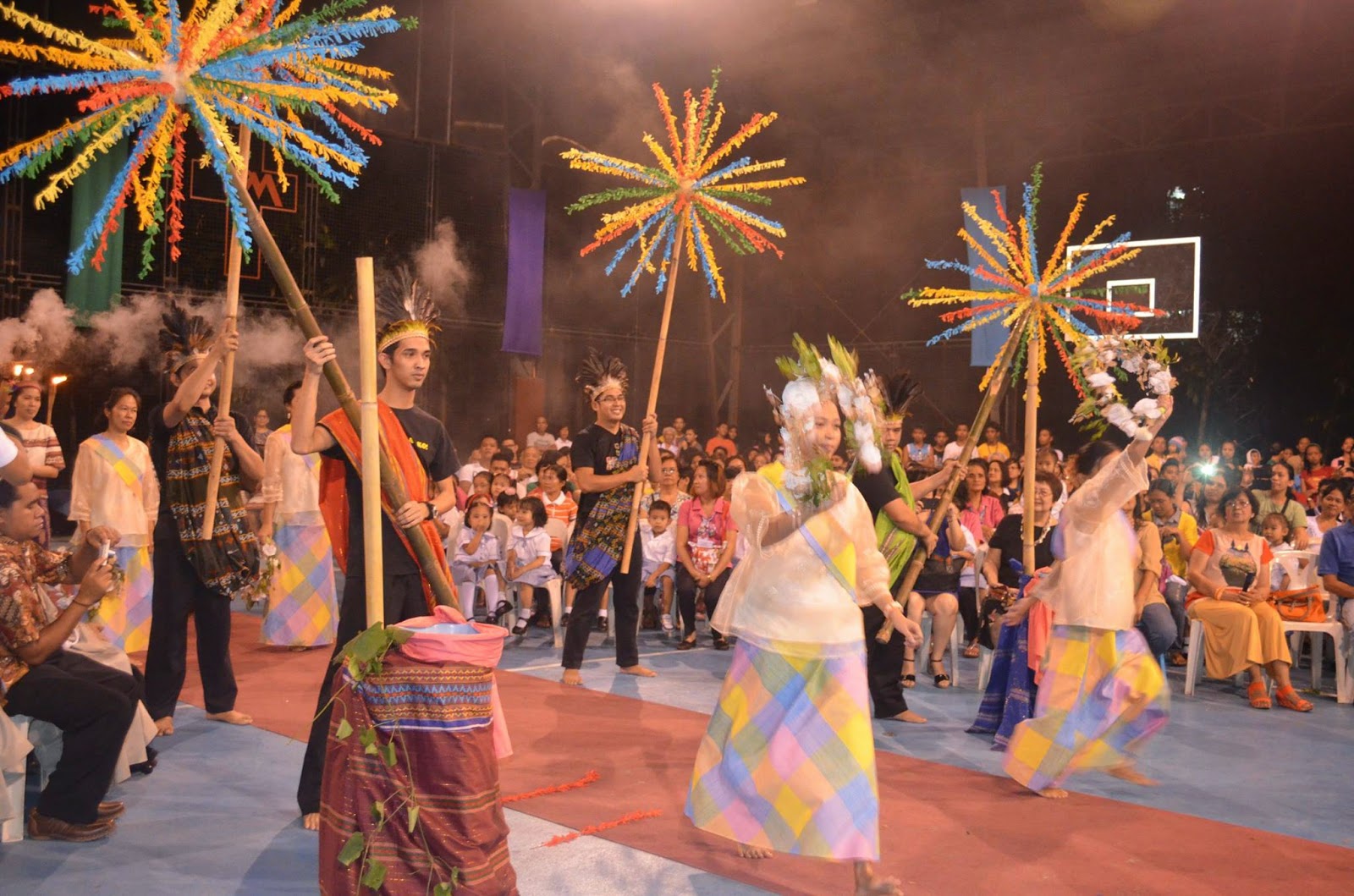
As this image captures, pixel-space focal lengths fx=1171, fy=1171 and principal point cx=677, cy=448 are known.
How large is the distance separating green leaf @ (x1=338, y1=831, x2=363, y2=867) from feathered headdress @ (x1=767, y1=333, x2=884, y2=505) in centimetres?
166

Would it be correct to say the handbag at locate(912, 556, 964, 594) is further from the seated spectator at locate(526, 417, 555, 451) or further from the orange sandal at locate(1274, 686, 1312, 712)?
the seated spectator at locate(526, 417, 555, 451)

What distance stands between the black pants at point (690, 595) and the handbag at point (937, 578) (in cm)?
160

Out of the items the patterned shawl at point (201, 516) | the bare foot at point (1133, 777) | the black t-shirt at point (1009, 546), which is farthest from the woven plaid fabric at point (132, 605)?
the bare foot at point (1133, 777)

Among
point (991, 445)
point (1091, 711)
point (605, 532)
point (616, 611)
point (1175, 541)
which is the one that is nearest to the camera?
point (1091, 711)

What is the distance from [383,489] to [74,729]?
140 centimetres

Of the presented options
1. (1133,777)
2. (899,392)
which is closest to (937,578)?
(899,392)

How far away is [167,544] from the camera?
5.27 metres

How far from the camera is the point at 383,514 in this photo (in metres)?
4.05

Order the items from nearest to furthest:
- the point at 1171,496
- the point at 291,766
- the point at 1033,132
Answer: the point at 291,766, the point at 1171,496, the point at 1033,132

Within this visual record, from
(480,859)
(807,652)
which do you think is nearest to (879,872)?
(807,652)

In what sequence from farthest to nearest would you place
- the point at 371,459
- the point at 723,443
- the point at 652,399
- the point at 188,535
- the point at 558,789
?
1. the point at 723,443
2. the point at 652,399
3. the point at 188,535
4. the point at 558,789
5. the point at 371,459

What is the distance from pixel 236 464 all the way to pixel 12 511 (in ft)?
5.07

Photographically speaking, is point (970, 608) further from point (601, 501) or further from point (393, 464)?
point (393, 464)

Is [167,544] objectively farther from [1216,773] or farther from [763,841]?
[1216,773]
